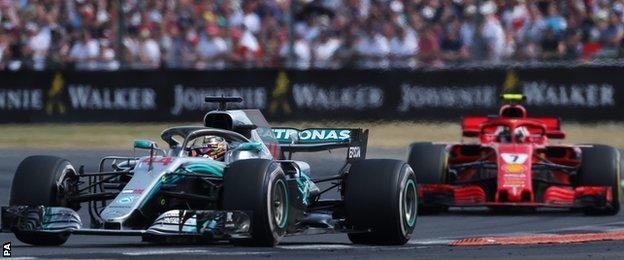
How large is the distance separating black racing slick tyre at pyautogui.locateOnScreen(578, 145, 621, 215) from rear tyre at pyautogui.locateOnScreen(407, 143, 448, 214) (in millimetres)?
1269

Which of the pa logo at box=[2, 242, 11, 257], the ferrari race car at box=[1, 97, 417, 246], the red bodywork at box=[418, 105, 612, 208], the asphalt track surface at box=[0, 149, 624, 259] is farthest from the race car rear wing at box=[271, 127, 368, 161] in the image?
the pa logo at box=[2, 242, 11, 257]

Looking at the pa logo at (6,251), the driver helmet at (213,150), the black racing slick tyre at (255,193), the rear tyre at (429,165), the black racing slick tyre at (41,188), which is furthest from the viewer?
the rear tyre at (429,165)

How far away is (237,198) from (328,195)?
6.40m

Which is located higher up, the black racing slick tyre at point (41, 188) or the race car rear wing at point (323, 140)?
the race car rear wing at point (323, 140)

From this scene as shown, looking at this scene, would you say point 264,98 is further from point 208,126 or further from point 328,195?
point 208,126

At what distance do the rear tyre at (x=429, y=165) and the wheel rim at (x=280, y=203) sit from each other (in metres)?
4.23

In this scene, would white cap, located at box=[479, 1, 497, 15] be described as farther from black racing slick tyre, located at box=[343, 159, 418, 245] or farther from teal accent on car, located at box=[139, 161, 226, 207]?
teal accent on car, located at box=[139, 161, 226, 207]

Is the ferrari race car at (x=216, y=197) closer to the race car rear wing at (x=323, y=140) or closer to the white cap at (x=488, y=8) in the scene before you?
the race car rear wing at (x=323, y=140)

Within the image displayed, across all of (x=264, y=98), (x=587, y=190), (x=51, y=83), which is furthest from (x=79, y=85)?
(x=587, y=190)

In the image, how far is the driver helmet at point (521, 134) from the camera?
14359 millimetres

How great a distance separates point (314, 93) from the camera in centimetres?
2222

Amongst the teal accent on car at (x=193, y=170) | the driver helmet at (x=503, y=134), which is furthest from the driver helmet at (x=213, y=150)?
the driver helmet at (x=503, y=134)

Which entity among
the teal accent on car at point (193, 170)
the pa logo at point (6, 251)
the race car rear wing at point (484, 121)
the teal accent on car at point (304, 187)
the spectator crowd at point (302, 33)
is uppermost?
the spectator crowd at point (302, 33)

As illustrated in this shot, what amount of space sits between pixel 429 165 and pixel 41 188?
16.5ft
